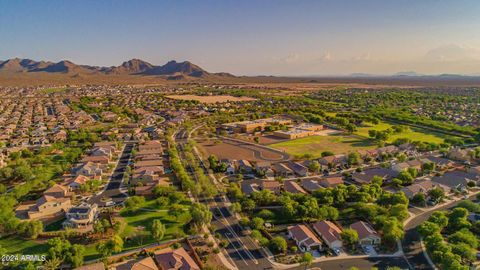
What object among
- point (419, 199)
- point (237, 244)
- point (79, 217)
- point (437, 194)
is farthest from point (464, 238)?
point (79, 217)

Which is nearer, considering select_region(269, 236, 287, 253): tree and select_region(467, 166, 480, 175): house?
select_region(269, 236, 287, 253): tree

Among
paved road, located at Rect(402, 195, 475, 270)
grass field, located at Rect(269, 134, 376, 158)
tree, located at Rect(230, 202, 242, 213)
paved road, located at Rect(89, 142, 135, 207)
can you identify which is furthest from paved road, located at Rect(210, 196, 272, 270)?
grass field, located at Rect(269, 134, 376, 158)

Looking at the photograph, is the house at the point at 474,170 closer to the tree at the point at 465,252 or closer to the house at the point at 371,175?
the house at the point at 371,175

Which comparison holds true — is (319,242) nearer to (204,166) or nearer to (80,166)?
(204,166)

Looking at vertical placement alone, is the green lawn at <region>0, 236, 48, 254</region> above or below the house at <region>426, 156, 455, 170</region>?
below

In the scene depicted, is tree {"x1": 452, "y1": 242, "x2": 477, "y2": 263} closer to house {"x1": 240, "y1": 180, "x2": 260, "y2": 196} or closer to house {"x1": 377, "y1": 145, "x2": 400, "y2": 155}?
house {"x1": 240, "y1": 180, "x2": 260, "y2": 196}

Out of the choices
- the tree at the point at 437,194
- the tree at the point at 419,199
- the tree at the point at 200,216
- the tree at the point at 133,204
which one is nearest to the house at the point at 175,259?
the tree at the point at 200,216

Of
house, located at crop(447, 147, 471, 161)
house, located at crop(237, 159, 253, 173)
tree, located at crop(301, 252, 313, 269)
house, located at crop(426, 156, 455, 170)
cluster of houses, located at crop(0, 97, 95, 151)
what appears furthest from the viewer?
cluster of houses, located at crop(0, 97, 95, 151)

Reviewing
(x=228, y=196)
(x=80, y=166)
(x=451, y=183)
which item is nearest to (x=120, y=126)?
(x=80, y=166)

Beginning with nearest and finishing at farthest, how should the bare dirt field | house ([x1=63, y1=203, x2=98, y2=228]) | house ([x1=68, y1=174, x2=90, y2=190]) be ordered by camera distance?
1. house ([x1=63, y1=203, x2=98, y2=228])
2. house ([x1=68, y1=174, x2=90, y2=190])
3. the bare dirt field

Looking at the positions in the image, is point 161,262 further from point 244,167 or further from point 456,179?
point 456,179
